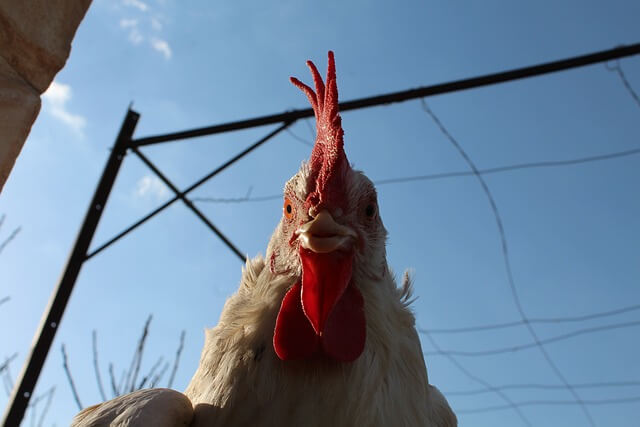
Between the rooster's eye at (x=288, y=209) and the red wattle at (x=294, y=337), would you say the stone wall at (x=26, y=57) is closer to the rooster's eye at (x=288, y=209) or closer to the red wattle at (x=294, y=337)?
the rooster's eye at (x=288, y=209)

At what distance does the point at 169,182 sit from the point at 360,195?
289 centimetres

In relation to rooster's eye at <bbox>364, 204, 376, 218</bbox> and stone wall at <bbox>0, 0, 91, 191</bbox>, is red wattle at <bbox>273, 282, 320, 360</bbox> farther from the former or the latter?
stone wall at <bbox>0, 0, 91, 191</bbox>

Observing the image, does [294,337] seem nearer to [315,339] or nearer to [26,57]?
[315,339]

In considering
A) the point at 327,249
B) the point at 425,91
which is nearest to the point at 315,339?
the point at 327,249

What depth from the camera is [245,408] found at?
129 cm

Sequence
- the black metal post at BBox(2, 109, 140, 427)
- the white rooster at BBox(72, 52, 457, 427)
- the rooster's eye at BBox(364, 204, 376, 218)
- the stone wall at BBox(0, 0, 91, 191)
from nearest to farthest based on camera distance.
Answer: the white rooster at BBox(72, 52, 457, 427) < the stone wall at BBox(0, 0, 91, 191) < the rooster's eye at BBox(364, 204, 376, 218) < the black metal post at BBox(2, 109, 140, 427)

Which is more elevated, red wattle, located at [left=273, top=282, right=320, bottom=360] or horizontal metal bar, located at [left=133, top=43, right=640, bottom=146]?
horizontal metal bar, located at [left=133, top=43, right=640, bottom=146]

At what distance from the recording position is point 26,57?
147 cm

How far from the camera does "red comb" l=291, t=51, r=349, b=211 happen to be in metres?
1.49

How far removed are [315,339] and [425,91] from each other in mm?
2575

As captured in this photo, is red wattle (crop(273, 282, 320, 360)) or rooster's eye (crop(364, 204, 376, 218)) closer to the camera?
red wattle (crop(273, 282, 320, 360))

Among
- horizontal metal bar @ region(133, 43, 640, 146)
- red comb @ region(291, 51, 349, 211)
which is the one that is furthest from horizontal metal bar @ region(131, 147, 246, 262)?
Answer: red comb @ region(291, 51, 349, 211)

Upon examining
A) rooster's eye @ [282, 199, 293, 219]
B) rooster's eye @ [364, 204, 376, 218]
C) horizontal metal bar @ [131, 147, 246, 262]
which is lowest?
rooster's eye @ [282, 199, 293, 219]

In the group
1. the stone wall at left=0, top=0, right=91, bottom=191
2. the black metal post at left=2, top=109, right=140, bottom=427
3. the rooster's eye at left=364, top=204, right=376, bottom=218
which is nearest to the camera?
the stone wall at left=0, top=0, right=91, bottom=191
